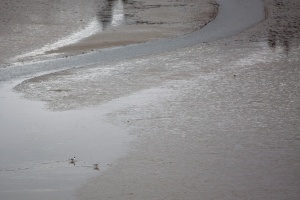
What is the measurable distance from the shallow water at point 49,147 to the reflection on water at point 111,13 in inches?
321

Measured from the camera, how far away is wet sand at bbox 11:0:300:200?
650 centimetres

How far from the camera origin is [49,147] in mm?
7668

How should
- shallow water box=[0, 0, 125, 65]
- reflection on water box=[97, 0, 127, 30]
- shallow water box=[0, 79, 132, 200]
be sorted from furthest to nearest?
reflection on water box=[97, 0, 127, 30]
shallow water box=[0, 0, 125, 65]
shallow water box=[0, 79, 132, 200]

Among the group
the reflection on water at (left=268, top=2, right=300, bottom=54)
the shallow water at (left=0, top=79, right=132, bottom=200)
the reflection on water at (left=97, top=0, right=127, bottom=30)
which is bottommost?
the shallow water at (left=0, top=79, right=132, bottom=200)

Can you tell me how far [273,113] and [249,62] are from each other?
357 centimetres

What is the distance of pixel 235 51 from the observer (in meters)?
13.6

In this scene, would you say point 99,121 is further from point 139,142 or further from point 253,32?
point 253,32

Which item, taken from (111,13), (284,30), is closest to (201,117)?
(284,30)

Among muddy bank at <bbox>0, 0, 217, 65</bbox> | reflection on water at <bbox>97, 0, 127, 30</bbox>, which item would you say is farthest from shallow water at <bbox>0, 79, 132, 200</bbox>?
reflection on water at <bbox>97, 0, 127, 30</bbox>

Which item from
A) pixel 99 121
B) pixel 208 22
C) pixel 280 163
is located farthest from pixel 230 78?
pixel 208 22

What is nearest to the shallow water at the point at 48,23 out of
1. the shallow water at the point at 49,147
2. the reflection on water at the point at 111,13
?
the reflection on water at the point at 111,13

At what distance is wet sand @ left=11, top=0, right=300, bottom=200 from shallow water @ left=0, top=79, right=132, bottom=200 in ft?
0.72

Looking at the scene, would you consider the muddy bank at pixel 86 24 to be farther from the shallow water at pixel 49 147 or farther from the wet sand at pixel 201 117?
the shallow water at pixel 49 147

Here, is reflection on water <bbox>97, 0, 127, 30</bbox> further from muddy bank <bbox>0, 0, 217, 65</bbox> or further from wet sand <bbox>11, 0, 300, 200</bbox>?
wet sand <bbox>11, 0, 300, 200</bbox>
